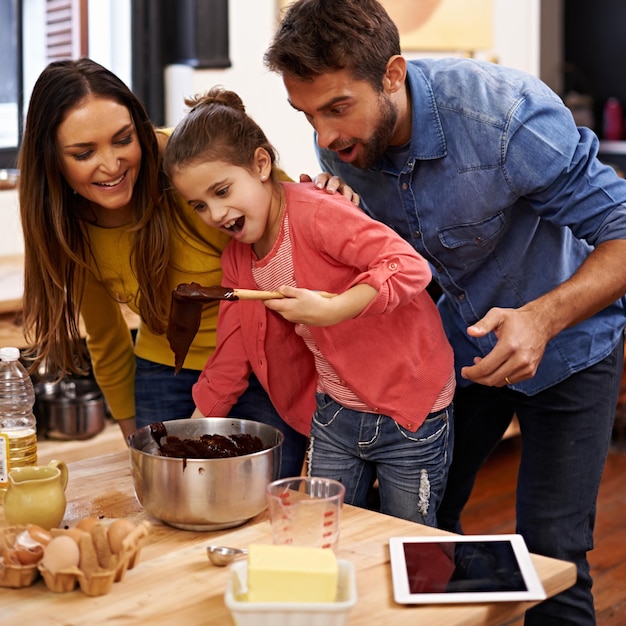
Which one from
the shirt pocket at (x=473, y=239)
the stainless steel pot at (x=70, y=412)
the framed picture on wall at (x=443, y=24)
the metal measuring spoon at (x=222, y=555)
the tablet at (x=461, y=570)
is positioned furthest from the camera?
the framed picture on wall at (x=443, y=24)

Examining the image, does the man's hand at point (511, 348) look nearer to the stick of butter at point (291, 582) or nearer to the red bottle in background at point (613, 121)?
the stick of butter at point (291, 582)

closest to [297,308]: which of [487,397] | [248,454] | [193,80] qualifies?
[248,454]

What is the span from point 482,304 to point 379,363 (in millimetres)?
301

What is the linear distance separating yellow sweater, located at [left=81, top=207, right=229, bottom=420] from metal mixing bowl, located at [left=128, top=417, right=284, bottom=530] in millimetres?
619

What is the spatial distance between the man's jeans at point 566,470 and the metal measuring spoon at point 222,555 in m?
0.76

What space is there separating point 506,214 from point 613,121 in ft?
14.4

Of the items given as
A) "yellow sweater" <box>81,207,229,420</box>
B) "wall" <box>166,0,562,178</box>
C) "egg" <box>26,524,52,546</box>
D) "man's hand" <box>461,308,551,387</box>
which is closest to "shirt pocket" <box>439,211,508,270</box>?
"man's hand" <box>461,308,551,387</box>

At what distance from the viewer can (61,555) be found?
134 cm

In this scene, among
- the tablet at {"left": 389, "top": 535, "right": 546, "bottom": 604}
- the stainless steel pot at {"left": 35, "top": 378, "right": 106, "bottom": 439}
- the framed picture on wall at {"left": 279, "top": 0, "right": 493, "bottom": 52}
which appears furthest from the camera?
the framed picture on wall at {"left": 279, "top": 0, "right": 493, "bottom": 52}

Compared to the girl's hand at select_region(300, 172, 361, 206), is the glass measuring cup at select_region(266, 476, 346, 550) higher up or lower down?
lower down

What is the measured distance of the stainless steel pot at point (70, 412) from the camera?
3068mm

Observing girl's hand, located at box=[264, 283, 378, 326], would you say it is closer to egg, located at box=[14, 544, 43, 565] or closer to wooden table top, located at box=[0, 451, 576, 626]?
wooden table top, located at box=[0, 451, 576, 626]

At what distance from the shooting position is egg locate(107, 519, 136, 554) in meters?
1.36

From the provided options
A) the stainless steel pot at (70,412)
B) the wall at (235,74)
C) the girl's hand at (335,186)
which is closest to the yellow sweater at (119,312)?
the girl's hand at (335,186)
